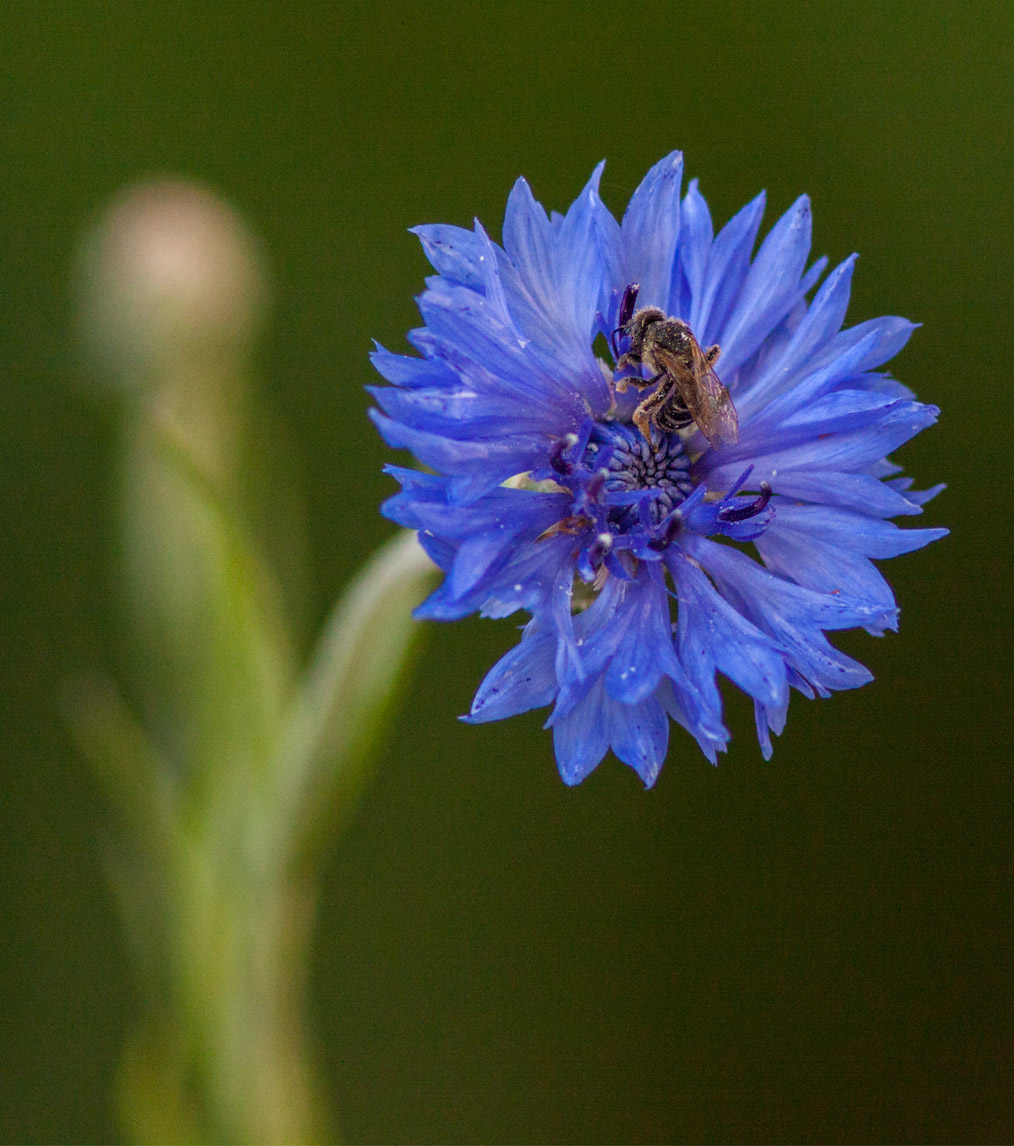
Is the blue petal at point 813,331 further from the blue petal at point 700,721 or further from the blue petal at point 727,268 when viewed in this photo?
the blue petal at point 700,721

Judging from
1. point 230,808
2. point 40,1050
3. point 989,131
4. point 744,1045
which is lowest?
point 744,1045

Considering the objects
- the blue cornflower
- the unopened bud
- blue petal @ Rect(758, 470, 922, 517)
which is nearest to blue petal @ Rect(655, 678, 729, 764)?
the blue cornflower

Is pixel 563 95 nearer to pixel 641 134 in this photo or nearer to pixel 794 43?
pixel 641 134

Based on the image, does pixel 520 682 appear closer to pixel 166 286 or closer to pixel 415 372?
pixel 415 372

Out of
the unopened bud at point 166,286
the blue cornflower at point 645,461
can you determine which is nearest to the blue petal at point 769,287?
the blue cornflower at point 645,461

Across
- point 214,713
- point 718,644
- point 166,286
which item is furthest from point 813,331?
point 166,286

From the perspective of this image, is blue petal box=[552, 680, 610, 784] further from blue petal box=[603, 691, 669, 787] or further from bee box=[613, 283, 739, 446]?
bee box=[613, 283, 739, 446]

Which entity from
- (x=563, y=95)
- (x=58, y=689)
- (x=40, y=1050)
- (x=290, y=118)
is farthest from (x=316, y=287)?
(x=40, y=1050)
